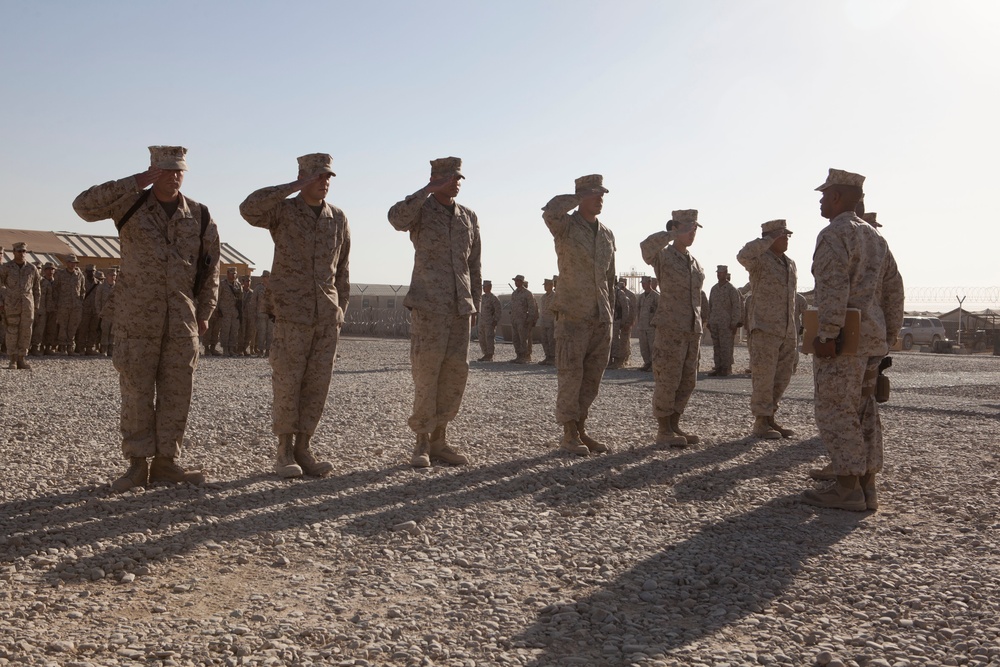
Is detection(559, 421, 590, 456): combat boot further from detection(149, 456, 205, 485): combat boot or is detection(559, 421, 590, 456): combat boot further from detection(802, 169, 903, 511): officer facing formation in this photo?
detection(149, 456, 205, 485): combat boot

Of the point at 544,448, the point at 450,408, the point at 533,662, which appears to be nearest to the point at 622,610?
the point at 533,662

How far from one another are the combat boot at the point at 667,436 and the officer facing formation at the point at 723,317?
8481 mm

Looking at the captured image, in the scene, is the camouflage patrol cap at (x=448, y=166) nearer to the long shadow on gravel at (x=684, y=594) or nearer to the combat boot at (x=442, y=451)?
the combat boot at (x=442, y=451)

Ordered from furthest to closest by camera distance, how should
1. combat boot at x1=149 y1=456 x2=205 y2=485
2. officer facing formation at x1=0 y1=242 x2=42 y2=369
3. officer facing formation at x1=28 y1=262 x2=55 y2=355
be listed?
1. officer facing formation at x1=28 y1=262 x2=55 y2=355
2. officer facing formation at x1=0 y1=242 x2=42 y2=369
3. combat boot at x1=149 y1=456 x2=205 y2=485

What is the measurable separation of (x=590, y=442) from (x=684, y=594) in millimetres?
3428

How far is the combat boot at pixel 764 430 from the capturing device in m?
7.80

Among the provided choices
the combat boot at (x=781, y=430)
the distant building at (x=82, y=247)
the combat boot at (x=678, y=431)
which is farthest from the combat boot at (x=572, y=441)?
the distant building at (x=82, y=247)

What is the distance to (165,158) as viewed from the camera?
5090 millimetres

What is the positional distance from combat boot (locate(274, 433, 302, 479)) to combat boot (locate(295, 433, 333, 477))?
41 mm

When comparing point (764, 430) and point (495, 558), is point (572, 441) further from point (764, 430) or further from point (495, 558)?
point (495, 558)

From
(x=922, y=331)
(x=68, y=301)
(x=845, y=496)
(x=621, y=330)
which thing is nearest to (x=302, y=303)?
(x=845, y=496)

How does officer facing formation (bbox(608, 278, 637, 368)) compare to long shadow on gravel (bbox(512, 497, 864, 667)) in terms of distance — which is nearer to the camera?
long shadow on gravel (bbox(512, 497, 864, 667))

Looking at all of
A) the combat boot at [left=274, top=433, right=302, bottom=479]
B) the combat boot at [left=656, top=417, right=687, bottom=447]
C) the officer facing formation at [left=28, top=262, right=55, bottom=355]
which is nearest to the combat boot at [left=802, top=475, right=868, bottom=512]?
the combat boot at [left=656, top=417, right=687, bottom=447]

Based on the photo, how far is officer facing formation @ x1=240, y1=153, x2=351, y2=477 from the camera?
5.62 metres
